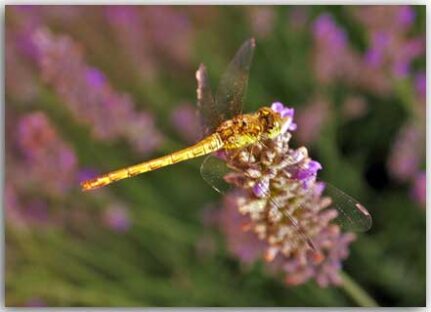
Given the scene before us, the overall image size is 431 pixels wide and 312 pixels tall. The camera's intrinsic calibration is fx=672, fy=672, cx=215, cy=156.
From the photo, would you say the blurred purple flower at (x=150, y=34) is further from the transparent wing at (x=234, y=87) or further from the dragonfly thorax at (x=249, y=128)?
the dragonfly thorax at (x=249, y=128)

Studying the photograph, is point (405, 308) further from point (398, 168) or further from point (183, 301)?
point (183, 301)

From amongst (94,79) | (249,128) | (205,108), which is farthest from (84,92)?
(249,128)

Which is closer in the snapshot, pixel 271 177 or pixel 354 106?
pixel 271 177

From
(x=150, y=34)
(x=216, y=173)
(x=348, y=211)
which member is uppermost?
(x=150, y=34)

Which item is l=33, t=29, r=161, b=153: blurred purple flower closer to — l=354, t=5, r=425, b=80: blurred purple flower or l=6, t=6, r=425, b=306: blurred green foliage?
l=6, t=6, r=425, b=306: blurred green foliage

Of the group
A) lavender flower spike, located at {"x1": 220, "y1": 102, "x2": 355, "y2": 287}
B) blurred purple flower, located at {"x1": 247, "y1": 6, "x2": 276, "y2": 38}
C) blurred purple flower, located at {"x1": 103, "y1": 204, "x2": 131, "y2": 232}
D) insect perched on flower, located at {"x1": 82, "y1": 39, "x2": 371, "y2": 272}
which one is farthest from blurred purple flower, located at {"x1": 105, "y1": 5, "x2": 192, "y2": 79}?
lavender flower spike, located at {"x1": 220, "y1": 102, "x2": 355, "y2": 287}

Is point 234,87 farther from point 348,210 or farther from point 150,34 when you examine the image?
point 150,34

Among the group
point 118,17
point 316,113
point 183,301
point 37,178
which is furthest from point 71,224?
point 316,113
